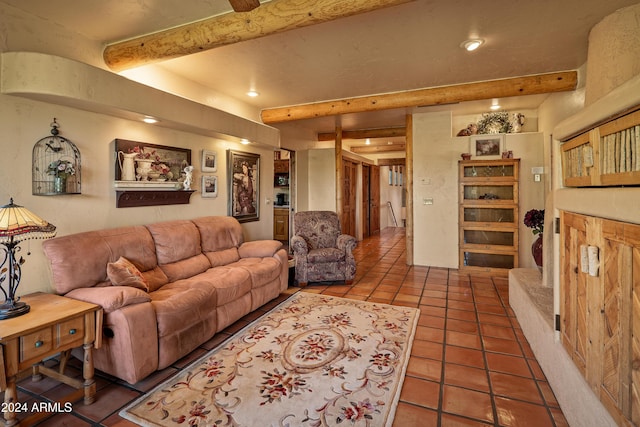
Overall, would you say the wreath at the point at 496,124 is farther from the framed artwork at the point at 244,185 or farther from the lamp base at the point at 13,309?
the lamp base at the point at 13,309

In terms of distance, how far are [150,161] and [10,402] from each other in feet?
7.12

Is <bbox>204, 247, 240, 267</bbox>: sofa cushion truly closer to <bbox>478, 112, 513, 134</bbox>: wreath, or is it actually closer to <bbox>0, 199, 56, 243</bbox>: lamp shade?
<bbox>0, 199, 56, 243</bbox>: lamp shade

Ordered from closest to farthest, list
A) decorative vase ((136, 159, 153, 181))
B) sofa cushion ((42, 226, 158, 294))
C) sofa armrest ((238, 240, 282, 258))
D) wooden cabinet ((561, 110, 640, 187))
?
wooden cabinet ((561, 110, 640, 187)) < sofa cushion ((42, 226, 158, 294)) < decorative vase ((136, 159, 153, 181)) < sofa armrest ((238, 240, 282, 258))

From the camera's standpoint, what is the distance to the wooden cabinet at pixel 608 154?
3.52 feet

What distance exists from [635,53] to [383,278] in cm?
344

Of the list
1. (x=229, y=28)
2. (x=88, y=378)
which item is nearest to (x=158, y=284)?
(x=88, y=378)

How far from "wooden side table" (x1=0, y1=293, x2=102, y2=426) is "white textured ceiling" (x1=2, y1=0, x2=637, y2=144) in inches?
82.0

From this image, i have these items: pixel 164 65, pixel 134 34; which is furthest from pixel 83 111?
pixel 164 65

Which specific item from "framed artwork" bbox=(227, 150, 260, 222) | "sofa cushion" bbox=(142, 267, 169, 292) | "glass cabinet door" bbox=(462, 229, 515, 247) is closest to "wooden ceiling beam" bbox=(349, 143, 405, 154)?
"glass cabinet door" bbox=(462, 229, 515, 247)

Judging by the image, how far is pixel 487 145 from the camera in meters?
4.78

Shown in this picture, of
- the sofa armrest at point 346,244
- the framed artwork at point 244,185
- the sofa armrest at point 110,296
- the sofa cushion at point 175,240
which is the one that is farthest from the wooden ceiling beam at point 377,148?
the sofa armrest at point 110,296

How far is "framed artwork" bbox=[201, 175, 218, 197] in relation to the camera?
385 cm

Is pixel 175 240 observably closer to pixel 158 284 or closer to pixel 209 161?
pixel 158 284

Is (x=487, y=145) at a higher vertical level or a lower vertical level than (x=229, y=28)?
lower
